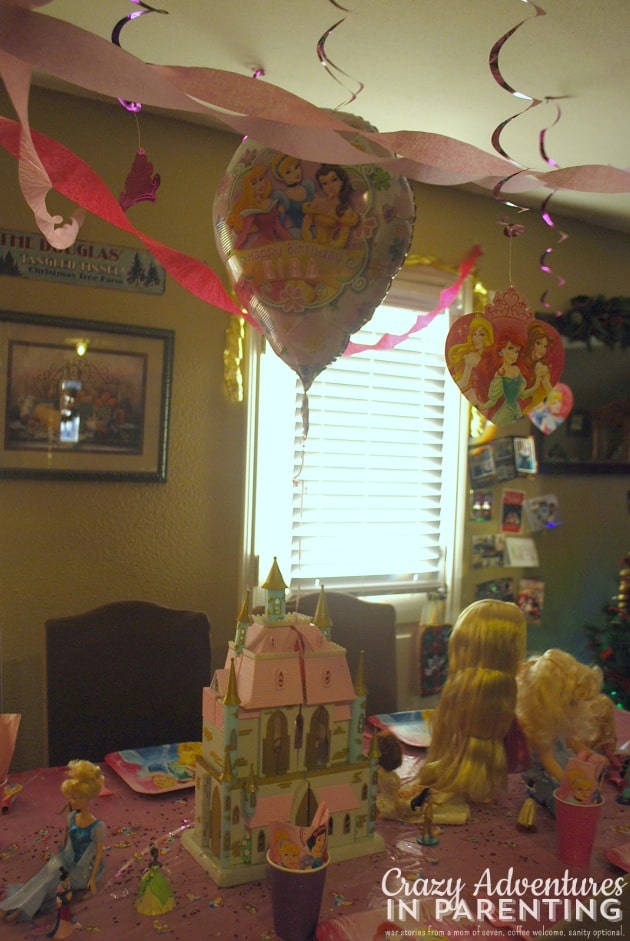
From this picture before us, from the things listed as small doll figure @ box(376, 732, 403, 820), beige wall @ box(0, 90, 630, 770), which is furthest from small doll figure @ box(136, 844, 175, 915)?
beige wall @ box(0, 90, 630, 770)

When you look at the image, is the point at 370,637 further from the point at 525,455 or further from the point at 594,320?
the point at 594,320

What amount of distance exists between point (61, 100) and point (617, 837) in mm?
2438

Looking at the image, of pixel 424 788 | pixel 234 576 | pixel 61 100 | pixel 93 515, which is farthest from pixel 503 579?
pixel 61 100

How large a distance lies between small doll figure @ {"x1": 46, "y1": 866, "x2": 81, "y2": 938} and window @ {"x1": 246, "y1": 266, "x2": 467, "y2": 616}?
1.64 m

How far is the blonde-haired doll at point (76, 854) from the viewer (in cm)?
110

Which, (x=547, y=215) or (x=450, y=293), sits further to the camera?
(x=450, y=293)

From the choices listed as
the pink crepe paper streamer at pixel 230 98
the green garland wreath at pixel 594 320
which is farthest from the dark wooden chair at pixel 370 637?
the green garland wreath at pixel 594 320

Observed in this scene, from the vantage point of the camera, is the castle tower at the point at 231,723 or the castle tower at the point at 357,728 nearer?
the castle tower at the point at 231,723

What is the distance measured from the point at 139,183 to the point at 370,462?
1.74 m

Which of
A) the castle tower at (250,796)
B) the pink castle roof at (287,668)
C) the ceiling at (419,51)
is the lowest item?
the castle tower at (250,796)

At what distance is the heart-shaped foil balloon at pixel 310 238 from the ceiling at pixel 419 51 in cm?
33

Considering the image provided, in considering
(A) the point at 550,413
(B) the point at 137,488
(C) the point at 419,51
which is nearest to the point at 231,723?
(B) the point at 137,488

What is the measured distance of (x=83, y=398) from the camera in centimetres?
243

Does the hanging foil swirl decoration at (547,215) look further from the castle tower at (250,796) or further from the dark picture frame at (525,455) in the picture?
the castle tower at (250,796)
